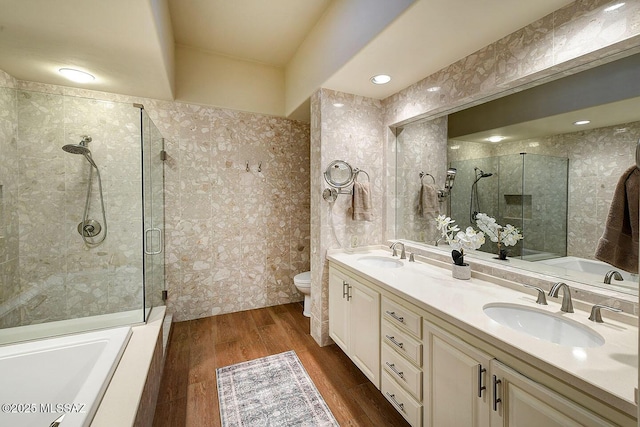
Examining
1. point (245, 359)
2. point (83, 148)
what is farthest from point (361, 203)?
point (83, 148)

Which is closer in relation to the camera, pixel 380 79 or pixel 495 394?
pixel 495 394

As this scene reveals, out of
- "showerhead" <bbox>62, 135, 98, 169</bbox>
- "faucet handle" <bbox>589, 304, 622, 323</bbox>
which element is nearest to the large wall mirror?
"faucet handle" <bbox>589, 304, 622, 323</bbox>

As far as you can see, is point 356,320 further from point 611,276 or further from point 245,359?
point 611,276

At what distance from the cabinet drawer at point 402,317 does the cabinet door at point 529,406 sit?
0.40 meters

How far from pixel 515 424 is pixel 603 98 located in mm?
1538

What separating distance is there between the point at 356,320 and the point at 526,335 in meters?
1.12

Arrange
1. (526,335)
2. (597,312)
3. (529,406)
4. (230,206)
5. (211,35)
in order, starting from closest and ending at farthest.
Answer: (529,406)
(526,335)
(597,312)
(211,35)
(230,206)

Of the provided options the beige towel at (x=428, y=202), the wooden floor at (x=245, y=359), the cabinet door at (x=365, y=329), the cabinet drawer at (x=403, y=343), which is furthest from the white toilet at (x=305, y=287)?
the beige towel at (x=428, y=202)

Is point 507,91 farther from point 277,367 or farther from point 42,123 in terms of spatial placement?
point 42,123

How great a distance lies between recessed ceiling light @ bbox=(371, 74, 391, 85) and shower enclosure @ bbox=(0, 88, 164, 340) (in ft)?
6.56

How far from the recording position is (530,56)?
1413mm

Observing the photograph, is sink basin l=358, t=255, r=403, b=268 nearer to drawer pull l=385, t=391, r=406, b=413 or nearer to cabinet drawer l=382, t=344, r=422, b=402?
cabinet drawer l=382, t=344, r=422, b=402

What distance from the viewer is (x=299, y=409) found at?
5.42 ft

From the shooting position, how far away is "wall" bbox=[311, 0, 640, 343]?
1.15 meters
